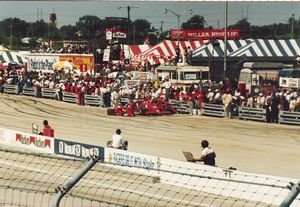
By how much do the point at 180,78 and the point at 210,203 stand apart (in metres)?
19.7

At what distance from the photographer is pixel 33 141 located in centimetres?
1709

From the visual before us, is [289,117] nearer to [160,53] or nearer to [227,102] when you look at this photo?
[227,102]

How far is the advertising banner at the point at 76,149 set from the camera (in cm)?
1414

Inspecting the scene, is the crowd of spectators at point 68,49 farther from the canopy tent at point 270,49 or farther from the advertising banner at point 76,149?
the advertising banner at point 76,149

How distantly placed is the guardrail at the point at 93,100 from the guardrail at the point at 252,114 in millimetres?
6437

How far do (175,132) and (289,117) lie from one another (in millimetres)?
4346

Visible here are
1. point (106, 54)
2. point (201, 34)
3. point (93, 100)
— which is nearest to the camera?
point (106, 54)

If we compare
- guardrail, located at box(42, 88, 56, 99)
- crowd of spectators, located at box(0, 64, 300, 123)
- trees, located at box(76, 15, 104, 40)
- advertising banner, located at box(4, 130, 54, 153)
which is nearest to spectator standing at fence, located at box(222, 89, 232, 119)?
crowd of spectators, located at box(0, 64, 300, 123)

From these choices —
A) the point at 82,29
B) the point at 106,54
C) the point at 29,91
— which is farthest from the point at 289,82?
the point at 29,91

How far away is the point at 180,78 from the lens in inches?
1204

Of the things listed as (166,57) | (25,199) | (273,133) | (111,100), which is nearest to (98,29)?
(111,100)

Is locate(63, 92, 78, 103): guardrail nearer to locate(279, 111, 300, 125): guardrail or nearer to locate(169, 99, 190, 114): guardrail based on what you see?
locate(169, 99, 190, 114): guardrail

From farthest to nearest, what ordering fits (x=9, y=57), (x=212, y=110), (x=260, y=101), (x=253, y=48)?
(x=9, y=57) → (x=253, y=48) → (x=212, y=110) → (x=260, y=101)

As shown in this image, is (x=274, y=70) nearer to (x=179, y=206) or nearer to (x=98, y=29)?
(x=98, y=29)
